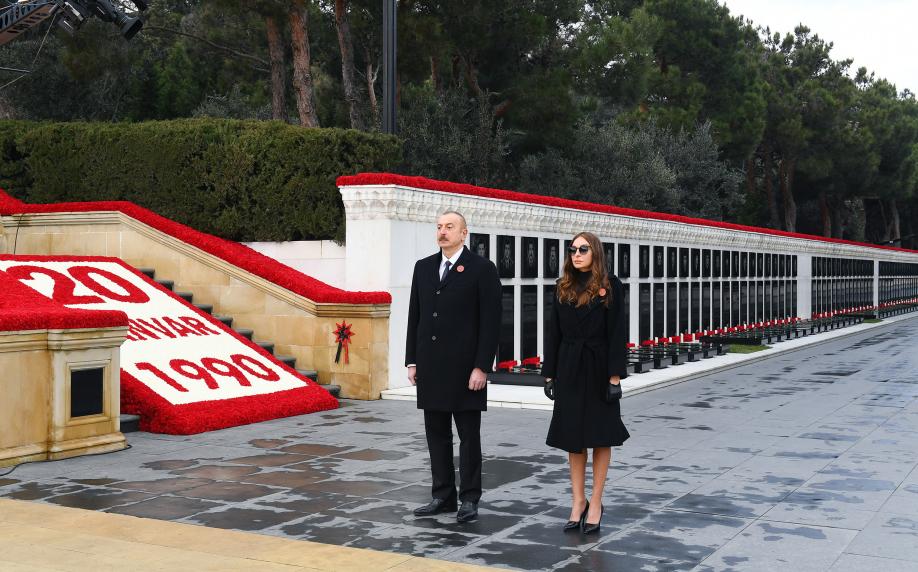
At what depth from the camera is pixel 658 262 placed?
71.4ft

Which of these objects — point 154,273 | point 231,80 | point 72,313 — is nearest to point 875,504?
point 72,313

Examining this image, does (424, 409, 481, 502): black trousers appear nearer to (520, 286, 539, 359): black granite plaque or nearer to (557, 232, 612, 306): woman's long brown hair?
(557, 232, 612, 306): woman's long brown hair

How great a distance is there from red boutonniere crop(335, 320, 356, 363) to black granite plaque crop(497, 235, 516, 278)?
333cm

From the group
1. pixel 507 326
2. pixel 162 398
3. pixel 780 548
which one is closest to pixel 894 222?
pixel 507 326

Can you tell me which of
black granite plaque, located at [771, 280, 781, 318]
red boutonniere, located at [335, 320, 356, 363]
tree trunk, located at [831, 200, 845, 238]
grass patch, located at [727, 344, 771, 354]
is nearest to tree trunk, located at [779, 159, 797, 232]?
tree trunk, located at [831, 200, 845, 238]

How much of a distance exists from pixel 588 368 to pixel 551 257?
1112cm

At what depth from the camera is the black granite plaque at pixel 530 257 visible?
655 inches

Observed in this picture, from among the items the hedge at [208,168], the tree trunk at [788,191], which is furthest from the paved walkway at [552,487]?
the tree trunk at [788,191]

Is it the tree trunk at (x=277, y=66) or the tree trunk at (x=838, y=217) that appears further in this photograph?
the tree trunk at (x=838, y=217)

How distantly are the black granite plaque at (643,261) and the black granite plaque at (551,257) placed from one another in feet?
12.0

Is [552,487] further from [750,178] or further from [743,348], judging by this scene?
[750,178]

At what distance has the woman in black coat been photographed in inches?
250

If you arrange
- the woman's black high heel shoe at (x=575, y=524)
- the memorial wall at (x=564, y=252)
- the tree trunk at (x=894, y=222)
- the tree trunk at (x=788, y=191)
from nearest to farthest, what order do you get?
1. the woman's black high heel shoe at (x=575, y=524)
2. the memorial wall at (x=564, y=252)
3. the tree trunk at (x=788, y=191)
4. the tree trunk at (x=894, y=222)

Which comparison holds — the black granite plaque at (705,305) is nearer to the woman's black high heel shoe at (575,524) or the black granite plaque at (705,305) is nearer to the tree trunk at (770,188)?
the woman's black high heel shoe at (575,524)
